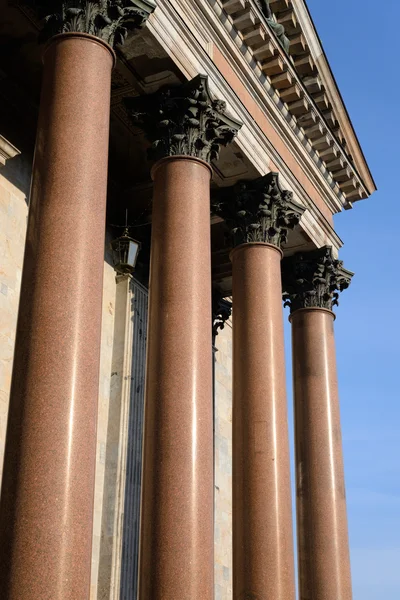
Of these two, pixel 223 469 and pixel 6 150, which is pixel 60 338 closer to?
pixel 6 150

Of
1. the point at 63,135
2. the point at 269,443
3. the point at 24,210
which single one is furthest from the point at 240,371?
the point at 63,135

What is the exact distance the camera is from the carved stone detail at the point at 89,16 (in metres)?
11.3

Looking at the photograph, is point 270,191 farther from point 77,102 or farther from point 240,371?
point 77,102

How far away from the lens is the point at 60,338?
30.1 feet

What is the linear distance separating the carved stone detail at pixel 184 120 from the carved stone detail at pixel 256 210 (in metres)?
2.35

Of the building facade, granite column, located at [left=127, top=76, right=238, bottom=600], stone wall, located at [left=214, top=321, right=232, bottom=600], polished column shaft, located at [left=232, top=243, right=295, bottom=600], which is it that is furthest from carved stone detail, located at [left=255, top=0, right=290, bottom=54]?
stone wall, located at [left=214, top=321, right=232, bottom=600]

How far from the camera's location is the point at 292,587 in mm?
14039

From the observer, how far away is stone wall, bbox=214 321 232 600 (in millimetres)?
19266

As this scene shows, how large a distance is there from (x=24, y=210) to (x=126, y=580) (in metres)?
6.92

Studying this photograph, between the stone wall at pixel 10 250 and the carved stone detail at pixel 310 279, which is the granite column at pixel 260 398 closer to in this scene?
the carved stone detail at pixel 310 279

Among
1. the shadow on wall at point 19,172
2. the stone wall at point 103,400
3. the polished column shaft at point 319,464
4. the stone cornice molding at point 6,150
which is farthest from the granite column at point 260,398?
the stone cornice molding at point 6,150

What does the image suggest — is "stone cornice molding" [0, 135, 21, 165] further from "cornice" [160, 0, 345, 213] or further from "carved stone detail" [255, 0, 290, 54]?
"carved stone detail" [255, 0, 290, 54]

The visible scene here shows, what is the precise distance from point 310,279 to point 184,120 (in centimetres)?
692

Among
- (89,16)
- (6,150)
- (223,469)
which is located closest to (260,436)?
(223,469)
